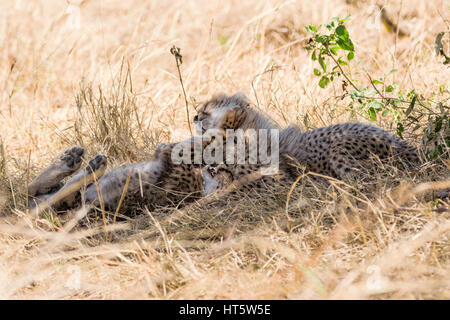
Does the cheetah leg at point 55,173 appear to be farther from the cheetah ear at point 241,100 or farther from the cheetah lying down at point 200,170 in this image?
the cheetah ear at point 241,100

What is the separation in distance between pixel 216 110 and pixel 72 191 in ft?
3.68

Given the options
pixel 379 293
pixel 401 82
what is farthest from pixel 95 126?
pixel 379 293

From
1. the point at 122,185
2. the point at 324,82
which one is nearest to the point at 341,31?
the point at 324,82

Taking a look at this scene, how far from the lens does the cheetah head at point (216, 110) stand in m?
3.77

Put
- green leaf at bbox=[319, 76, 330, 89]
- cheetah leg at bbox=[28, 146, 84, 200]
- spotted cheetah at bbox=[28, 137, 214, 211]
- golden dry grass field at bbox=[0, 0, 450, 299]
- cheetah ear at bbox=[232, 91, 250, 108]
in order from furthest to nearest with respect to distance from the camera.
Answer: cheetah ear at bbox=[232, 91, 250, 108] < green leaf at bbox=[319, 76, 330, 89] < cheetah leg at bbox=[28, 146, 84, 200] < spotted cheetah at bbox=[28, 137, 214, 211] < golden dry grass field at bbox=[0, 0, 450, 299]

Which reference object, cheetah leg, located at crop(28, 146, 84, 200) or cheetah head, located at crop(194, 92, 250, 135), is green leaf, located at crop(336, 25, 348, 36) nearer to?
cheetah head, located at crop(194, 92, 250, 135)

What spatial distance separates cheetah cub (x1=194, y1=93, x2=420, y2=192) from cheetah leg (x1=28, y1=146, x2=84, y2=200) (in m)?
0.78

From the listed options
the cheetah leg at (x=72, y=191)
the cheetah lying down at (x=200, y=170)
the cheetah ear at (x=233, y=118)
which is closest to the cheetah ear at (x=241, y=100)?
the cheetah ear at (x=233, y=118)

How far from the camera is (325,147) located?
331 centimetres

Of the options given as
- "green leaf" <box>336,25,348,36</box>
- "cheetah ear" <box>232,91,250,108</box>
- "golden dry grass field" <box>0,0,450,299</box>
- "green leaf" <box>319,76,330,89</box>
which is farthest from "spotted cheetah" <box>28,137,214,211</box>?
"green leaf" <box>336,25,348,36</box>

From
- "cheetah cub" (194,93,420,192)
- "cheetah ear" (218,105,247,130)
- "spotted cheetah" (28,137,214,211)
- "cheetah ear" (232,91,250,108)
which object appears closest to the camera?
"cheetah cub" (194,93,420,192)

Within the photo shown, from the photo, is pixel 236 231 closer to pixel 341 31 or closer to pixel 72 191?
pixel 72 191

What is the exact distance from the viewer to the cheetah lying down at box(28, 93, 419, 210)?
10.5 feet

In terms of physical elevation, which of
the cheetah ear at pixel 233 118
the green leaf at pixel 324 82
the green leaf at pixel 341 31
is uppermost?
the green leaf at pixel 341 31
